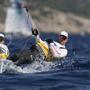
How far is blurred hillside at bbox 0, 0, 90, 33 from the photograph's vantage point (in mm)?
149038

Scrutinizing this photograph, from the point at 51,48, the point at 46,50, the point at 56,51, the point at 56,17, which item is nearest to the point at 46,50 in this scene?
the point at 46,50

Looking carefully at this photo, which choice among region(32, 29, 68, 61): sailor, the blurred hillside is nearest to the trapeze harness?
region(32, 29, 68, 61): sailor

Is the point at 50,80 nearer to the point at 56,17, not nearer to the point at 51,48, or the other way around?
the point at 51,48

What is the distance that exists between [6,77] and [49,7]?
146m

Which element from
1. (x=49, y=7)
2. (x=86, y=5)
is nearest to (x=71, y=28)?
(x=49, y=7)

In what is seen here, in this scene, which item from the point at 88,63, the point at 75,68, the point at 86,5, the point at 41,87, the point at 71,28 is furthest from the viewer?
the point at 86,5

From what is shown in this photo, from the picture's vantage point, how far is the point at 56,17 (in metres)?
152

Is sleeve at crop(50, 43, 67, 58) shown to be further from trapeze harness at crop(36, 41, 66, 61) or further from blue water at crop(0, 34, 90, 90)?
blue water at crop(0, 34, 90, 90)

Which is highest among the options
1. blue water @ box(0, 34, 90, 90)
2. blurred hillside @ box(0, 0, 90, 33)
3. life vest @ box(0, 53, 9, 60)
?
blurred hillside @ box(0, 0, 90, 33)

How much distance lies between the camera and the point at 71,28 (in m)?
153

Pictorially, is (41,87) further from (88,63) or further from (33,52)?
(88,63)

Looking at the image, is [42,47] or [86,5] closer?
[42,47]

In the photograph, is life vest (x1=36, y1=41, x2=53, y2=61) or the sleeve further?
the sleeve

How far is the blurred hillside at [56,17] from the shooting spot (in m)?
149
